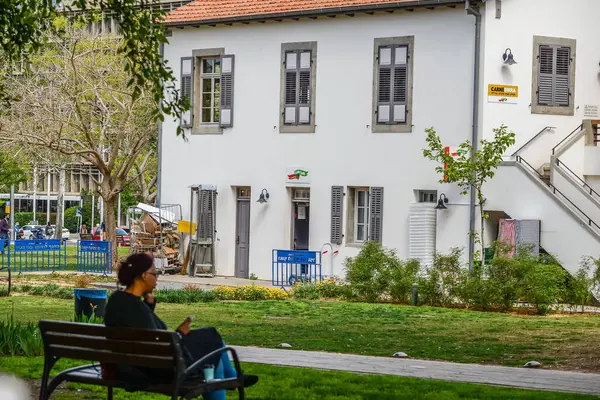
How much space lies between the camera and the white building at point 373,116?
3253 centimetres

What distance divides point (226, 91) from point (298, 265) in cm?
629


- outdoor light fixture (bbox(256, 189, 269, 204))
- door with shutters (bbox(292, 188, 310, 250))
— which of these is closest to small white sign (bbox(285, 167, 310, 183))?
door with shutters (bbox(292, 188, 310, 250))

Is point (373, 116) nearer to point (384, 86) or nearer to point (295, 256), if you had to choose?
point (384, 86)

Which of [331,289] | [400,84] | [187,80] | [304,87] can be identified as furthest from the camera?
[187,80]

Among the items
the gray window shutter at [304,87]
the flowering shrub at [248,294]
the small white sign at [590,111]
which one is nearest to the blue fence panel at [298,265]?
the flowering shrub at [248,294]

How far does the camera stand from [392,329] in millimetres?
21141

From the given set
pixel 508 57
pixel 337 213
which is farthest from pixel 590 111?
pixel 337 213

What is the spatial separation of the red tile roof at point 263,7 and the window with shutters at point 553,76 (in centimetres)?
273

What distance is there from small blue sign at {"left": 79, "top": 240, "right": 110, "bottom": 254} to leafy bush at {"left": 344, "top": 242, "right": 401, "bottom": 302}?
465 inches

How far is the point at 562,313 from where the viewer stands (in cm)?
2616

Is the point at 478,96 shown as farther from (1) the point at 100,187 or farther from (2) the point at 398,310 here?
(1) the point at 100,187

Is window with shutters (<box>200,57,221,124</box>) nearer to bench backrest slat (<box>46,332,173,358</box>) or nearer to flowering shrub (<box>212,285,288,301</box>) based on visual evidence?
flowering shrub (<box>212,285,288,301</box>)

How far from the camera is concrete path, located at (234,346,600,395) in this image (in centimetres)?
1346

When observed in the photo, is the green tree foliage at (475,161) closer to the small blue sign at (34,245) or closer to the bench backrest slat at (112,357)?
the small blue sign at (34,245)
